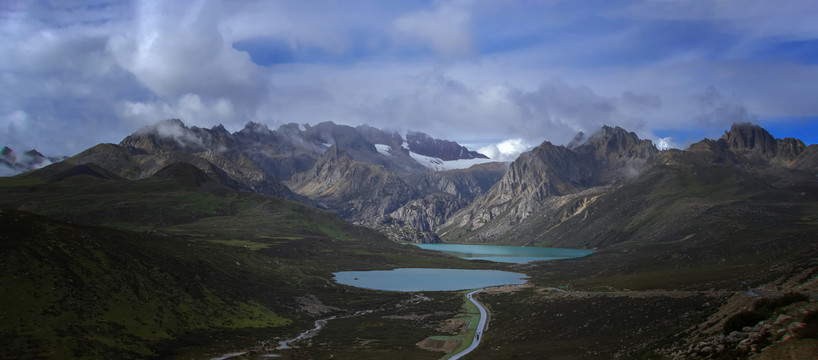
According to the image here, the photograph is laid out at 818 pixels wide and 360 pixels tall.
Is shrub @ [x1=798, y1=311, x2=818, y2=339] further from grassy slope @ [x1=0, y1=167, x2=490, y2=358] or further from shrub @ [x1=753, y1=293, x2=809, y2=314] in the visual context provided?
grassy slope @ [x1=0, y1=167, x2=490, y2=358]

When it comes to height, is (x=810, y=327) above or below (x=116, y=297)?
above

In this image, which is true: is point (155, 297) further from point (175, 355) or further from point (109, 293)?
point (175, 355)

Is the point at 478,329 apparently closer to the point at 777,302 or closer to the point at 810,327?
the point at 777,302

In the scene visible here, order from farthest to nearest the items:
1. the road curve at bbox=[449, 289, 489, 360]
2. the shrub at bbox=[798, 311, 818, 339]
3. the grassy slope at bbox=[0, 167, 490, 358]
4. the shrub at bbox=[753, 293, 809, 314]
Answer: the road curve at bbox=[449, 289, 489, 360] → the grassy slope at bbox=[0, 167, 490, 358] → the shrub at bbox=[753, 293, 809, 314] → the shrub at bbox=[798, 311, 818, 339]

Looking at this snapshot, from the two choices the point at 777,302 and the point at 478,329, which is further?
the point at 478,329

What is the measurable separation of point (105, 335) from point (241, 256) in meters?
90.7

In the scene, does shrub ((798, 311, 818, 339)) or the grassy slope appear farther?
the grassy slope

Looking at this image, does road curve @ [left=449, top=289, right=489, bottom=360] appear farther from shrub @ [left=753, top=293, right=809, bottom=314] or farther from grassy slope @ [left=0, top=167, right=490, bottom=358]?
shrub @ [left=753, top=293, right=809, bottom=314]

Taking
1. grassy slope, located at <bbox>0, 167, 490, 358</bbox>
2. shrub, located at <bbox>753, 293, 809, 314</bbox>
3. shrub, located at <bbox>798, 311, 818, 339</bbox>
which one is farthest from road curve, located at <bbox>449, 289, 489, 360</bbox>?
shrub, located at <bbox>798, 311, 818, 339</bbox>

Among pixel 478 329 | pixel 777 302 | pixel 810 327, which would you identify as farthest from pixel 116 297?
pixel 810 327

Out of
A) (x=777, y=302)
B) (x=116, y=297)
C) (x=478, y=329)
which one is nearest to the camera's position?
(x=777, y=302)

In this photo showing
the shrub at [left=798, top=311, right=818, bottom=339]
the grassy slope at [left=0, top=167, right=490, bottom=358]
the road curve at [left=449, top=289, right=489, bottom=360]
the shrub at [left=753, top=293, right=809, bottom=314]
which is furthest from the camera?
the road curve at [left=449, top=289, right=489, bottom=360]

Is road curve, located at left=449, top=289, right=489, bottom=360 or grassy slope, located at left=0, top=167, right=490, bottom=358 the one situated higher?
grassy slope, located at left=0, top=167, right=490, bottom=358

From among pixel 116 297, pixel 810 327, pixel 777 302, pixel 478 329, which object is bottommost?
pixel 478 329
